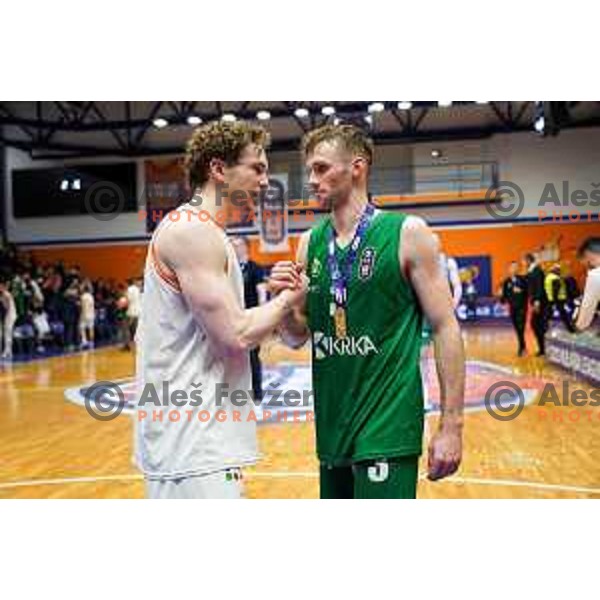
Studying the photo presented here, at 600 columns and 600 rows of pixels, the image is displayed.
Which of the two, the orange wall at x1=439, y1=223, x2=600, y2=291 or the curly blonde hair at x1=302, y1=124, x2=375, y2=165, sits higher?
the orange wall at x1=439, y1=223, x2=600, y2=291

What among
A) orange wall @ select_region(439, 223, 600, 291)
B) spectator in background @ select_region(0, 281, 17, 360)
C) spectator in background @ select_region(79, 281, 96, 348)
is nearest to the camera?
spectator in background @ select_region(0, 281, 17, 360)

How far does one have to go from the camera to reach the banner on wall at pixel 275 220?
17672 mm

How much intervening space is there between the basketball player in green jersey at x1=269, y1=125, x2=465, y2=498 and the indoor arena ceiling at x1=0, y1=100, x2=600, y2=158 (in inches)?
644

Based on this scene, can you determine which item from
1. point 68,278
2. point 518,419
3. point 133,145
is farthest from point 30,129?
point 518,419

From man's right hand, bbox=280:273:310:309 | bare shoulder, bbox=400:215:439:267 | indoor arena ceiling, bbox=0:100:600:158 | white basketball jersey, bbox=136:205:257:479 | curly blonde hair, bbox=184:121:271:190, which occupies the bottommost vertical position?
white basketball jersey, bbox=136:205:257:479

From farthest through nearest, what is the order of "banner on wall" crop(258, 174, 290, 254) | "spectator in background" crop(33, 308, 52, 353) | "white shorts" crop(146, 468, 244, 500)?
"banner on wall" crop(258, 174, 290, 254) < "spectator in background" crop(33, 308, 52, 353) < "white shorts" crop(146, 468, 244, 500)

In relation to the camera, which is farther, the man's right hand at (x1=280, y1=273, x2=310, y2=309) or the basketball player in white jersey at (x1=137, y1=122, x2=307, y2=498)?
the man's right hand at (x1=280, y1=273, x2=310, y2=309)

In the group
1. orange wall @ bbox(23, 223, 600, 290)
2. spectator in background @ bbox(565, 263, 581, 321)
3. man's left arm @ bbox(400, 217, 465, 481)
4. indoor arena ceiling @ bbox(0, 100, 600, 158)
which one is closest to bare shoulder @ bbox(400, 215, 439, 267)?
man's left arm @ bbox(400, 217, 465, 481)

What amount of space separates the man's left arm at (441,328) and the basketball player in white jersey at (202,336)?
0.38 metres

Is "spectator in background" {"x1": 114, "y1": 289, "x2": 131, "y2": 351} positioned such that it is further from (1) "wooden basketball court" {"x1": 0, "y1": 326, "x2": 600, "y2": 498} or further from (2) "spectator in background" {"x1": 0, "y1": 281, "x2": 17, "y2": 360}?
(1) "wooden basketball court" {"x1": 0, "y1": 326, "x2": 600, "y2": 498}

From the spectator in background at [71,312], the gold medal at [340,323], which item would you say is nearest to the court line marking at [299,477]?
the gold medal at [340,323]

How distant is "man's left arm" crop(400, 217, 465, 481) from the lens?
7.84 feet

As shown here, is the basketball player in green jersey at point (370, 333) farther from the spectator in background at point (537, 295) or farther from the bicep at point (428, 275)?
the spectator in background at point (537, 295)

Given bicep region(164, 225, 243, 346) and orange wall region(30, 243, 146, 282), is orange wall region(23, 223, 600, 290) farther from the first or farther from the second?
bicep region(164, 225, 243, 346)
